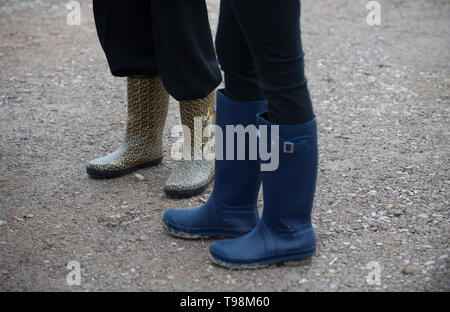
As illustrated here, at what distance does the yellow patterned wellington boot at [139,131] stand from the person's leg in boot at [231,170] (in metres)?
0.47

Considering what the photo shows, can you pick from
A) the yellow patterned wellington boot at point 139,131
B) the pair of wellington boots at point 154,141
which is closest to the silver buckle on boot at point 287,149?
the pair of wellington boots at point 154,141

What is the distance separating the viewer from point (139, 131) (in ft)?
7.48

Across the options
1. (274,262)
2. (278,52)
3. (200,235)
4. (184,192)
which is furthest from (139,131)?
(278,52)

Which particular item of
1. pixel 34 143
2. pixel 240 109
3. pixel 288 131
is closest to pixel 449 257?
pixel 288 131

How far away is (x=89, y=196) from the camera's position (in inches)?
84.2

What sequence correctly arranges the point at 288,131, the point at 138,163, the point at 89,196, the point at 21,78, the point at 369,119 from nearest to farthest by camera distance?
1. the point at 288,131
2. the point at 89,196
3. the point at 138,163
4. the point at 369,119
5. the point at 21,78

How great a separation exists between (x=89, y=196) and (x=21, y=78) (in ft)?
4.98

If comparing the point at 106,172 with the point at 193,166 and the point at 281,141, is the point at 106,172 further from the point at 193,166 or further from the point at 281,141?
the point at 281,141

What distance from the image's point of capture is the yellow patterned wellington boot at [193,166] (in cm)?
212

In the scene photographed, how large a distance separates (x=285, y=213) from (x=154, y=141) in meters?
0.85

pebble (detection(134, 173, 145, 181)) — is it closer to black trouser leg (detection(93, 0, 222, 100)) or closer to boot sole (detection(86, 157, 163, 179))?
boot sole (detection(86, 157, 163, 179))

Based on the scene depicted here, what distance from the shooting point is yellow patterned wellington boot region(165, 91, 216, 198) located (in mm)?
2115
